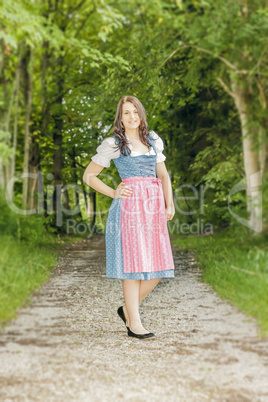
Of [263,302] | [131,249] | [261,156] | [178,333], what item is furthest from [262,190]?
[178,333]

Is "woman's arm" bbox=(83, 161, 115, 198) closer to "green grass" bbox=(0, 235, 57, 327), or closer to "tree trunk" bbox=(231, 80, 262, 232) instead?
"green grass" bbox=(0, 235, 57, 327)

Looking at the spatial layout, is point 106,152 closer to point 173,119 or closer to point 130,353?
point 173,119

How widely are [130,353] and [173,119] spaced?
250cm

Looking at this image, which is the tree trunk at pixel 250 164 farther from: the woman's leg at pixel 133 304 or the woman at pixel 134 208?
the woman's leg at pixel 133 304

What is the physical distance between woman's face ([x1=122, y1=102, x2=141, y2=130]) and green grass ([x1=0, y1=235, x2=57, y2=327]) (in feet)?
4.52

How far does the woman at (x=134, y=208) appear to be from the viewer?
3430mm

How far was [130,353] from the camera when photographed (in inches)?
128

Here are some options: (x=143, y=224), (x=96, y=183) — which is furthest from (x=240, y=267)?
(x=96, y=183)

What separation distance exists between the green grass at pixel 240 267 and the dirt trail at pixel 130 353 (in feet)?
0.29

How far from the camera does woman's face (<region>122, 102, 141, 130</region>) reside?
11.4ft

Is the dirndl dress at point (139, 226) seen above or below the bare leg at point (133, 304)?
above

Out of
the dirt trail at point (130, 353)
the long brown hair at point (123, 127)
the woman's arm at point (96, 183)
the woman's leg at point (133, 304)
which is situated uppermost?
the long brown hair at point (123, 127)

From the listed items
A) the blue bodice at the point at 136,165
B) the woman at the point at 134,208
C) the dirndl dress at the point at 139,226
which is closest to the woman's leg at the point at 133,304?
the woman at the point at 134,208

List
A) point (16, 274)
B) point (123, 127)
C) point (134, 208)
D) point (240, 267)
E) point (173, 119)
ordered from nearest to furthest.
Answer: point (16, 274)
point (240, 267)
point (134, 208)
point (123, 127)
point (173, 119)
